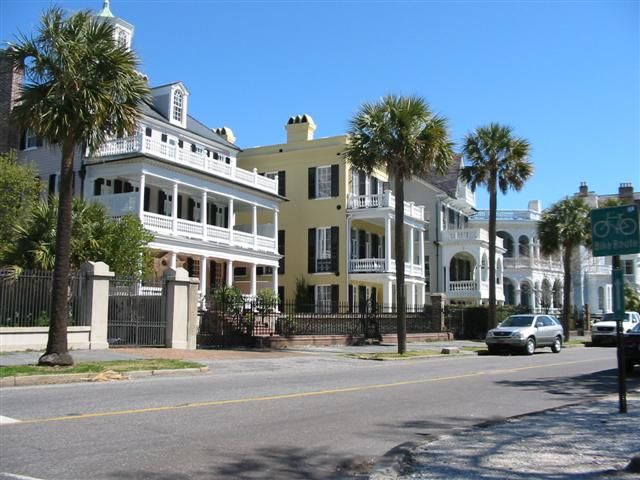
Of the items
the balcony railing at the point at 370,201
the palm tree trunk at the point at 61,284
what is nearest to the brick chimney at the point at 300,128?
the balcony railing at the point at 370,201

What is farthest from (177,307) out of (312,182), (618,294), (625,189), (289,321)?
(625,189)

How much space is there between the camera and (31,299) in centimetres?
1941

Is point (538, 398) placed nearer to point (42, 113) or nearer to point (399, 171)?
point (42, 113)

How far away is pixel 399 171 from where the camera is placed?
84.5 ft

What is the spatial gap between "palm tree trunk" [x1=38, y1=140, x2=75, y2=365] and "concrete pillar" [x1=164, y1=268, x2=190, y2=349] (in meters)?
6.61

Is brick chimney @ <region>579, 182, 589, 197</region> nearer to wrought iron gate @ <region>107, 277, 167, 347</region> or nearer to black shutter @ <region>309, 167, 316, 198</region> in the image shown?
black shutter @ <region>309, 167, 316, 198</region>

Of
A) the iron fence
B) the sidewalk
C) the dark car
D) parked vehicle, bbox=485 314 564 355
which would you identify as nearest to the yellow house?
parked vehicle, bbox=485 314 564 355

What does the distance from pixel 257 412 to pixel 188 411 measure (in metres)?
1.04

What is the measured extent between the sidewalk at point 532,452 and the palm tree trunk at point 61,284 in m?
10.3

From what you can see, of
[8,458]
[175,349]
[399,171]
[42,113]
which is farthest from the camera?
[399,171]

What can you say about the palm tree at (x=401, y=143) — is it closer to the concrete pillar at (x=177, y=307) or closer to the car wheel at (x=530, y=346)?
the car wheel at (x=530, y=346)

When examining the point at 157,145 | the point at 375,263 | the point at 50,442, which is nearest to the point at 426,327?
the point at 375,263

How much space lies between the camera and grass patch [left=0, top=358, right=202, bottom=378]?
1430 cm

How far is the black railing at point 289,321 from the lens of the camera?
26328 mm
